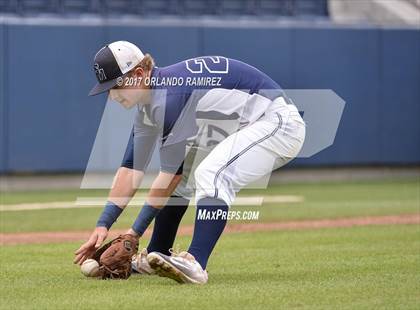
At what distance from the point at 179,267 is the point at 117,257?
664mm

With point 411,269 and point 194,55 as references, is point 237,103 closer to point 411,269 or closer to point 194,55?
point 411,269

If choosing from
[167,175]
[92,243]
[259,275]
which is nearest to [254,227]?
[259,275]

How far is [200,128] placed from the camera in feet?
20.7

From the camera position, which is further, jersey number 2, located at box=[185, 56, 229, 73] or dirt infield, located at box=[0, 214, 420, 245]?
dirt infield, located at box=[0, 214, 420, 245]

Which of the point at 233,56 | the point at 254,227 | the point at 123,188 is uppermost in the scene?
the point at 123,188

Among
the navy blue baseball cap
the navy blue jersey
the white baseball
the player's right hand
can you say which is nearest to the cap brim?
the navy blue baseball cap

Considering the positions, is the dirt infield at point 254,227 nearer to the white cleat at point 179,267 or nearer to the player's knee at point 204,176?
the white cleat at point 179,267

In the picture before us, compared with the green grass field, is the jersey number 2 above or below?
above

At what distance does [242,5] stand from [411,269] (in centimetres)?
1348

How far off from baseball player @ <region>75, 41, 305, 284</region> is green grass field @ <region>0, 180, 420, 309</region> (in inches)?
12.7

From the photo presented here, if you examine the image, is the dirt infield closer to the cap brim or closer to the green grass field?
the green grass field

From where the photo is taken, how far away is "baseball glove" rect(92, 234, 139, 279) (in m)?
6.51

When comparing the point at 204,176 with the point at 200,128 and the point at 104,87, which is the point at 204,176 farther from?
the point at 104,87

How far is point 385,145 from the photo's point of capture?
18344 millimetres
